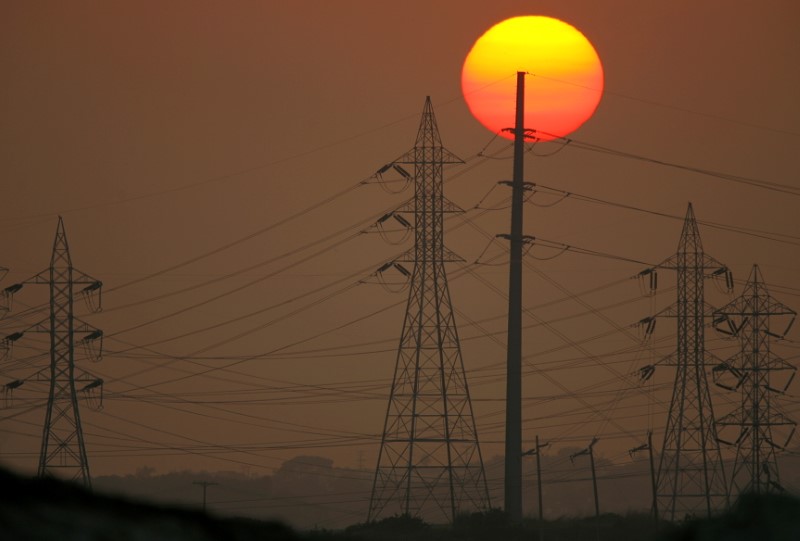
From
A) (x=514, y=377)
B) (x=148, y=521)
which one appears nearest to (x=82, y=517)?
(x=148, y=521)

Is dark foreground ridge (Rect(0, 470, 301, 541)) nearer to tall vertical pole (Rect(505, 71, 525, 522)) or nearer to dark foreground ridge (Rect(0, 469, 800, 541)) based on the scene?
dark foreground ridge (Rect(0, 469, 800, 541))

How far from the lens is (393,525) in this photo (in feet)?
179

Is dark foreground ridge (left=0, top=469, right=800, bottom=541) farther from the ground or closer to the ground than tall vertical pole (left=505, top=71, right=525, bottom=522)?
closer to the ground

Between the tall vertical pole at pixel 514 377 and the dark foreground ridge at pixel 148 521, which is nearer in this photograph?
the dark foreground ridge at pixel 148 521

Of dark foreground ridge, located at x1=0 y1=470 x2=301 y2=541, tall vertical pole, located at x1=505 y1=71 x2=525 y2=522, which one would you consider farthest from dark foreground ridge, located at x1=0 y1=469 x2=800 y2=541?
tall vertical pole, located at x1=505 y1=71 x2=525 y2=522

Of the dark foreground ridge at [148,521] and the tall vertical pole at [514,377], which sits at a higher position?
the tall vertical pole at [514,377]

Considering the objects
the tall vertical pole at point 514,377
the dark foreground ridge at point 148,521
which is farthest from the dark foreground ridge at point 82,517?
the tall vertical pole at point 514,377

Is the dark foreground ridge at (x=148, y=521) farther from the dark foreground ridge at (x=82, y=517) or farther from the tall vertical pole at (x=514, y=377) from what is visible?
the tall vertical pole at (x=514, y=377)

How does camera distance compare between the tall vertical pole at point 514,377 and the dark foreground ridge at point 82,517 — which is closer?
the dark foreground ridge at point 82,517

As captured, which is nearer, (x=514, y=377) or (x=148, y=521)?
(x=148, y=521)

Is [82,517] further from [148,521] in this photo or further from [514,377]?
[514,377]

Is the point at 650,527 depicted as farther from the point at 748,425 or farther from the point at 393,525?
the point at 748,425

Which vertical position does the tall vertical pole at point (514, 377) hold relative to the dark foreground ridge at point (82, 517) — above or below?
above

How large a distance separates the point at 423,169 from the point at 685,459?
991 inches
